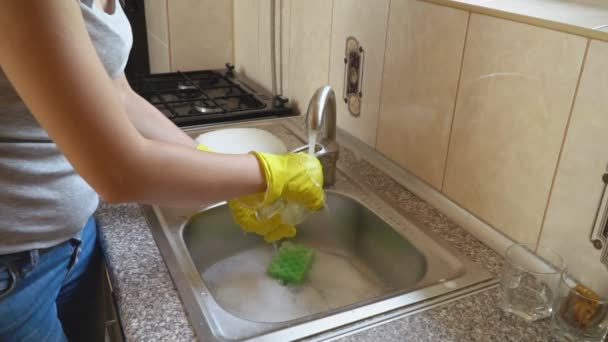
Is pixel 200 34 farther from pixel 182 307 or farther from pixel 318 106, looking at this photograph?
pixel 182 307

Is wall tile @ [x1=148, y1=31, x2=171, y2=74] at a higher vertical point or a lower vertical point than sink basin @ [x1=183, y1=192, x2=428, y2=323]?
higher

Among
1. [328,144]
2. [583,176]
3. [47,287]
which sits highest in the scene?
[583,176]

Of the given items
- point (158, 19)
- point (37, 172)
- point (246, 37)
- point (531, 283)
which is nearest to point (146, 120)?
point (37, 172)

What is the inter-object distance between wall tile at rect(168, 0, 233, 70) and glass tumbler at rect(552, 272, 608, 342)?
1486 millimetres

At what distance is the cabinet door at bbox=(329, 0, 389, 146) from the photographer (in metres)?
1.14

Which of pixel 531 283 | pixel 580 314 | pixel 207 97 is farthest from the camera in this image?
pixel 207 97

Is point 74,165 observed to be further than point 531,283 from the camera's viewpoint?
No

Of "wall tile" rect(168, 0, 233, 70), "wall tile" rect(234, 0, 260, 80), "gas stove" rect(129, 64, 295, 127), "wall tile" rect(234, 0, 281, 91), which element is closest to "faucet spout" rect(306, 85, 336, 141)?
"gas stove" rect(129, 64, 295, 127)

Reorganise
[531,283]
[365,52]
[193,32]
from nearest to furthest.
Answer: [531,283] < [365,52] < [193,32]

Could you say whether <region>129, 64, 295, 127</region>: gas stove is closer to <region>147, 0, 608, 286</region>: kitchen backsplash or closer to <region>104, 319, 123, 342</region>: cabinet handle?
<region>147, 0, 608, 286</region>: kitchen backsplash

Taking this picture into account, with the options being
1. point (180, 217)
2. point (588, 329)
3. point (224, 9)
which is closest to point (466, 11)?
point (588, 329)

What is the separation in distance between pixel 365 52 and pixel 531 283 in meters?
0.61

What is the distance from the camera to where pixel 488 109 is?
89 centimetres

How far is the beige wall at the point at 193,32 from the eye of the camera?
1868mm
